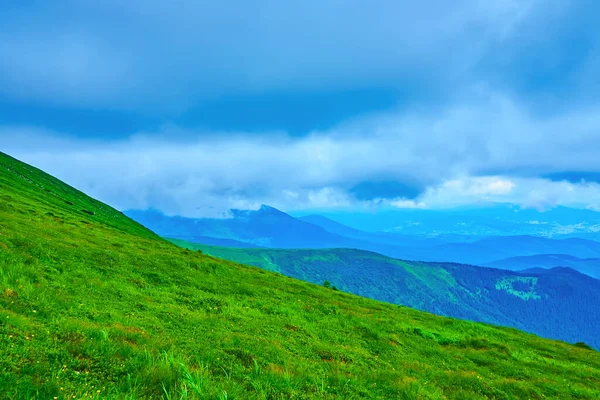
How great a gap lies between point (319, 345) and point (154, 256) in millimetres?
25076

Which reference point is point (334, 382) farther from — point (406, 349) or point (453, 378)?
point (406, 349)

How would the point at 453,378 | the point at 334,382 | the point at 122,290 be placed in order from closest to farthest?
the point at 334,382 → the point at 453,378 → the point at 122,290

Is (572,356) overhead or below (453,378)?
overhead

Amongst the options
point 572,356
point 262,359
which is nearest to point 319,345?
point 262,359

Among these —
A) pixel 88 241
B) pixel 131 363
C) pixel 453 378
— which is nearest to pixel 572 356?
pixel 453 378

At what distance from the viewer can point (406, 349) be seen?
25859 mm

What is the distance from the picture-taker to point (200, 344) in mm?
15031

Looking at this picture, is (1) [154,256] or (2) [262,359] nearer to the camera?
(2) [262,359]

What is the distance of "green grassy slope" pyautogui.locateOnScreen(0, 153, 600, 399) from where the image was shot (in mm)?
9219

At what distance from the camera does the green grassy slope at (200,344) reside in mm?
9219

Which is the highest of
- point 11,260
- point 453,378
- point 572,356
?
point 572,356

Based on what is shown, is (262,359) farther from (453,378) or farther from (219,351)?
(453,378)

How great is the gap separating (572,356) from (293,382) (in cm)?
4291

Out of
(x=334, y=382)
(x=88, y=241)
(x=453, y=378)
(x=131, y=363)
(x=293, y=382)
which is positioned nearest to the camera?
(x=131, y=363)
